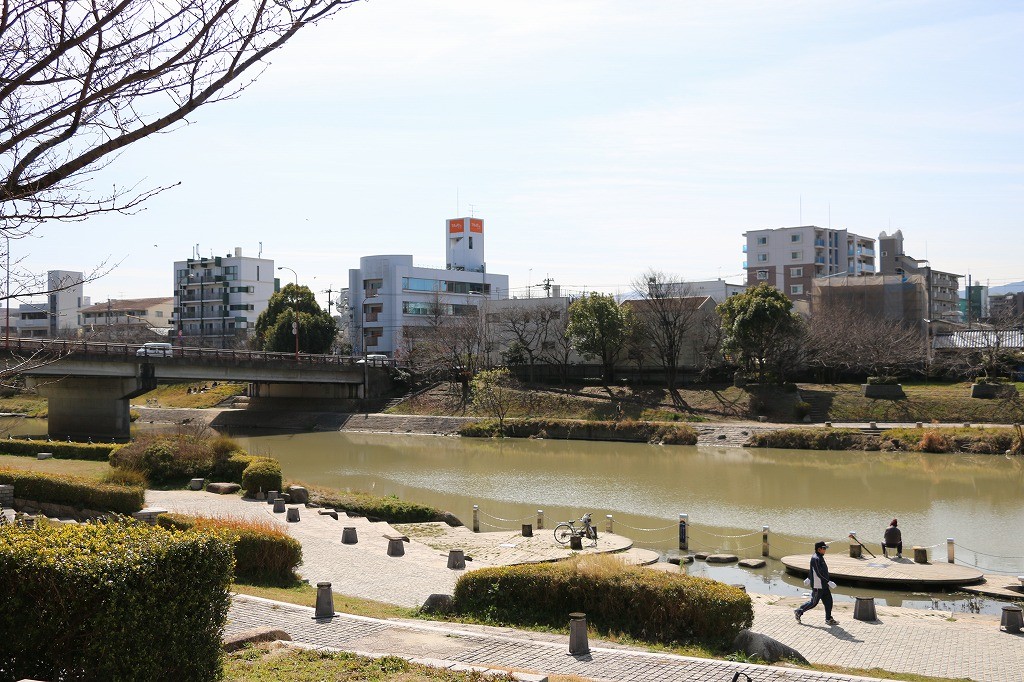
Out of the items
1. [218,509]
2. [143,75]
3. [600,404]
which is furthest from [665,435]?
[143,75]

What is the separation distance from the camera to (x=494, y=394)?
56625 millimetres

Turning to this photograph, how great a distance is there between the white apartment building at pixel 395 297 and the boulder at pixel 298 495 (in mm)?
54909

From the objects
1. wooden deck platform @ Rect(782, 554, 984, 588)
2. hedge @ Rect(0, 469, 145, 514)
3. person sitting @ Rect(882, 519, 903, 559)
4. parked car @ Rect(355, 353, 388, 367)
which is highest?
parked car @ Rect(355, 353, 388, 367)

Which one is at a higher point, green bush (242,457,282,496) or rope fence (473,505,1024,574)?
green bush (242,457,282,496)

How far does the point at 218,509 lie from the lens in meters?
22.5

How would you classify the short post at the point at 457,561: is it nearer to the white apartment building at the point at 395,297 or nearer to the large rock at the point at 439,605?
the large rock at the point at 439,605

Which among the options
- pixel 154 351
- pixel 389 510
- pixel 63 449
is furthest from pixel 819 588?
pixel 154 351

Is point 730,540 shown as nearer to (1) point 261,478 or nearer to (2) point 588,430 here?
(1) point 261,478

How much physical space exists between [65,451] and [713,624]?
1141 inches

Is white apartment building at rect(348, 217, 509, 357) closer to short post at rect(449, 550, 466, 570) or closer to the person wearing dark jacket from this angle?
short post at rect(449, 550, 466, 570)

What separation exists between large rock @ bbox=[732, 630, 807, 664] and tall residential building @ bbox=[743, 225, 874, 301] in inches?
3295

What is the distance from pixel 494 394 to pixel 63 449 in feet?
92.1

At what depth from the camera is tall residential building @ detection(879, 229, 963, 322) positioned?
298ft

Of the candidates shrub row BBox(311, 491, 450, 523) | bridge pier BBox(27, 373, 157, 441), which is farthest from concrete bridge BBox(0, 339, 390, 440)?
shrub row BBox(311, 491, 450, 523)
